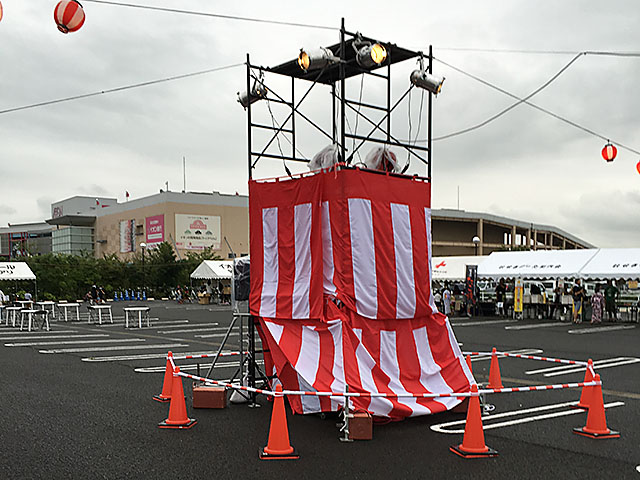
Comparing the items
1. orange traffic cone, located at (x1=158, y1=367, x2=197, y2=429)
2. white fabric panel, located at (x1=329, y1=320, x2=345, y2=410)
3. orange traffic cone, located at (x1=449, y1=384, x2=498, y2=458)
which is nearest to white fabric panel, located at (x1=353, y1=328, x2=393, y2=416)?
white fabric panel, located at (x1=329, y1=320, x2=345, y2=410)

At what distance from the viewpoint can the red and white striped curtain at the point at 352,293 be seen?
765 centimetres

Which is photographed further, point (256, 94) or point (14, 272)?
point (14, 272)

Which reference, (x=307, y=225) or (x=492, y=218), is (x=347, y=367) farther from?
(x=492, y=218)

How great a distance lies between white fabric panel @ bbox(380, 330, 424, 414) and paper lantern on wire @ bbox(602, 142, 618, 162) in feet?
32.0

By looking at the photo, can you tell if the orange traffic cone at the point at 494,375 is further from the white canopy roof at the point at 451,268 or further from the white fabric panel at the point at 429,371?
the white canopy roof at the point at 451,268

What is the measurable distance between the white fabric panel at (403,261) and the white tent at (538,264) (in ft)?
59.1

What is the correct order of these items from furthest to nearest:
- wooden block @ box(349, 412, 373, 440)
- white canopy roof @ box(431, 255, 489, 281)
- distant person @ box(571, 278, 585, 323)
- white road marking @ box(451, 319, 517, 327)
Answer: white canopy roof @ box(431, 255, 489, 281), distant person @ box(571, 278, 585, 323), white road marking @ box(451, 319, 517, 327), wooden block @ box(349, 412, 373, 440)

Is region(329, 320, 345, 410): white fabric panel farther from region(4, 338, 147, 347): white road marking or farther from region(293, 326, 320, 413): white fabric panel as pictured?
region(4, 338, 147, 347): white road marking

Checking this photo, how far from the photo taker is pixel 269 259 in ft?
A: 29.0

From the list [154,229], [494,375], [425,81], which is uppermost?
[154,229]

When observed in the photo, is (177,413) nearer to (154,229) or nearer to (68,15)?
(68,15)

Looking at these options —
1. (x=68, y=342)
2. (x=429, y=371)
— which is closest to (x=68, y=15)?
(x=429, y=371)

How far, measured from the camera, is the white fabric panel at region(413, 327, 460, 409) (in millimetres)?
7977

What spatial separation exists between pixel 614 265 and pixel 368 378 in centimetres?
1950
